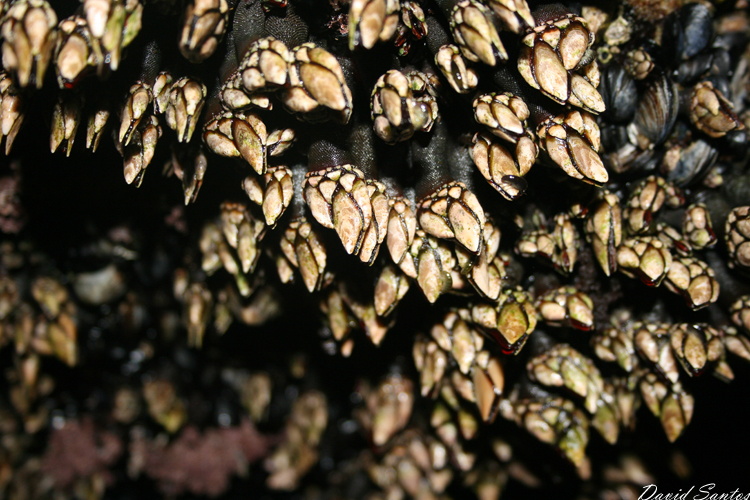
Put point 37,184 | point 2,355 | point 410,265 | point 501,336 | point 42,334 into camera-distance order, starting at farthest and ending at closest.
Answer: point 2,355
point 42,334
point 37,184
point 501,336
point 410,265

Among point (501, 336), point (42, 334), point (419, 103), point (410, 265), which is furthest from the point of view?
point (42, 334)

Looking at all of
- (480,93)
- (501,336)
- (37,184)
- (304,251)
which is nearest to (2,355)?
(37,184)

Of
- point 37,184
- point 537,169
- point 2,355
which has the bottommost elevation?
point 2,355

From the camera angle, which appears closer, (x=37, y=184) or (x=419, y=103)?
(x=419, y=103)

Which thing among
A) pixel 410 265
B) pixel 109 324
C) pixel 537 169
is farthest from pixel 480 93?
pixel 109 324

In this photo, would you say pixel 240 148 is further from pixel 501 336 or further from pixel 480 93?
pixel 501 336

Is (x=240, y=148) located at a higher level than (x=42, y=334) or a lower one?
higher

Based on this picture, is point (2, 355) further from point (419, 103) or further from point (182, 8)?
point (419, 103)
